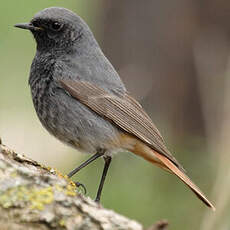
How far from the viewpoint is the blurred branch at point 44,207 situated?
9.36ft

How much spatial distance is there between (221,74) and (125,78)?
4.68ft

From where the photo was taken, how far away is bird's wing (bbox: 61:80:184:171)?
5.18 m

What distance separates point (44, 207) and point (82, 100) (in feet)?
7.97

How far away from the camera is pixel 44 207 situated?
2881mm

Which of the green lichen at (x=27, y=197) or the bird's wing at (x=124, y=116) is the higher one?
the green lichen at (x=27, y=197)

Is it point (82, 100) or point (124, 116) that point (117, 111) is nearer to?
point (124, 116)

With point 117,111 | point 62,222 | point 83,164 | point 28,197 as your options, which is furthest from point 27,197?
point 117,111

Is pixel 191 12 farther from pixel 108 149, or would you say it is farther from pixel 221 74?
pixel 108 149

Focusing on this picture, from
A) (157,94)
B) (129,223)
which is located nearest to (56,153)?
(157,94)

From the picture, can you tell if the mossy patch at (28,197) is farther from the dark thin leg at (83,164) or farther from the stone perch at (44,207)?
the dark thin leg at (83,164)

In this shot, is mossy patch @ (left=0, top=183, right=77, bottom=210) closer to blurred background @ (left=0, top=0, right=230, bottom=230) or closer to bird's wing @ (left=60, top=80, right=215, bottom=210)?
bird's wing @ (left=60, top=80, right=215, bottom=210)

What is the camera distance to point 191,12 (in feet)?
29.5

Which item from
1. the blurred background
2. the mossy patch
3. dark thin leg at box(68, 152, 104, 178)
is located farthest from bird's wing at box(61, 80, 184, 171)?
the mossy patch

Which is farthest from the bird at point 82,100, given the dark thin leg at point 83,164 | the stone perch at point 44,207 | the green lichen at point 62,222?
the green lichen at point 62,222
